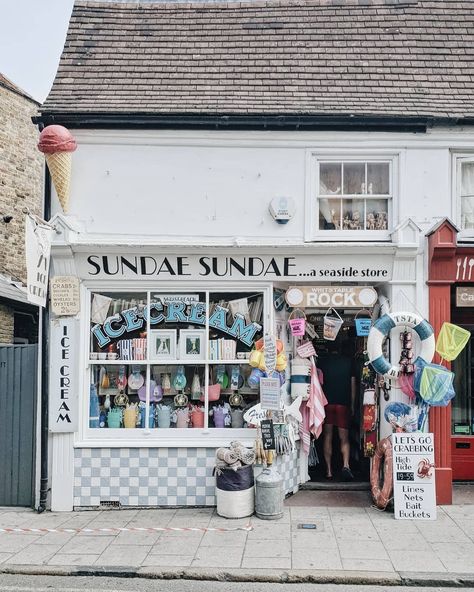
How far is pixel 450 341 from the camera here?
847 cm

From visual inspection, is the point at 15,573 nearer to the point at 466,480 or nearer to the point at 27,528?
the point at 27,528

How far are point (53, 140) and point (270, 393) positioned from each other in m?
4.36

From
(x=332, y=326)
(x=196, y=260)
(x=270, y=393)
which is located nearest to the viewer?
(x=270, y=393)

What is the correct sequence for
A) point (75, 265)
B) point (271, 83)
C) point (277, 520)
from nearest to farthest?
point (277, 520) < point (75, 265) < point (271, 83)

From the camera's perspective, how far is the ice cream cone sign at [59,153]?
27.4ft

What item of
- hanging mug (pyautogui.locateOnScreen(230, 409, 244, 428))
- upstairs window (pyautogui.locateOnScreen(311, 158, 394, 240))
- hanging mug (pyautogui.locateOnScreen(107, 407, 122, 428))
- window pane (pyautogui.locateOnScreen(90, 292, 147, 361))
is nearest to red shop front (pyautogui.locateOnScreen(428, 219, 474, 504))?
upstairs window (pyautogui.locateOnScreen(311, 158, 394, 240))

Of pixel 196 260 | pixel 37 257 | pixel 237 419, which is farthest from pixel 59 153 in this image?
pixel 237 419

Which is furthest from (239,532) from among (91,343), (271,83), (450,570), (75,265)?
(271,83)

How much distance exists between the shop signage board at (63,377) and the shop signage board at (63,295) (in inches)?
5.0

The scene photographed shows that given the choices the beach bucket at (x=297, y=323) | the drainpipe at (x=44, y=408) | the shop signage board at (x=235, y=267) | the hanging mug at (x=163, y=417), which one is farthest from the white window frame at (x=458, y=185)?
the drainpipe at (x=44, y=408)

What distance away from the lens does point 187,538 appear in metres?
7.29

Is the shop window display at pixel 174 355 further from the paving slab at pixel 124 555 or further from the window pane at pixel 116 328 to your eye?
the paving slab at pixel 124 555

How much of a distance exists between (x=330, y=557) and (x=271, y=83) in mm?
6467

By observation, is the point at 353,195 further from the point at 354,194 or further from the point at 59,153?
the point at 59,153
